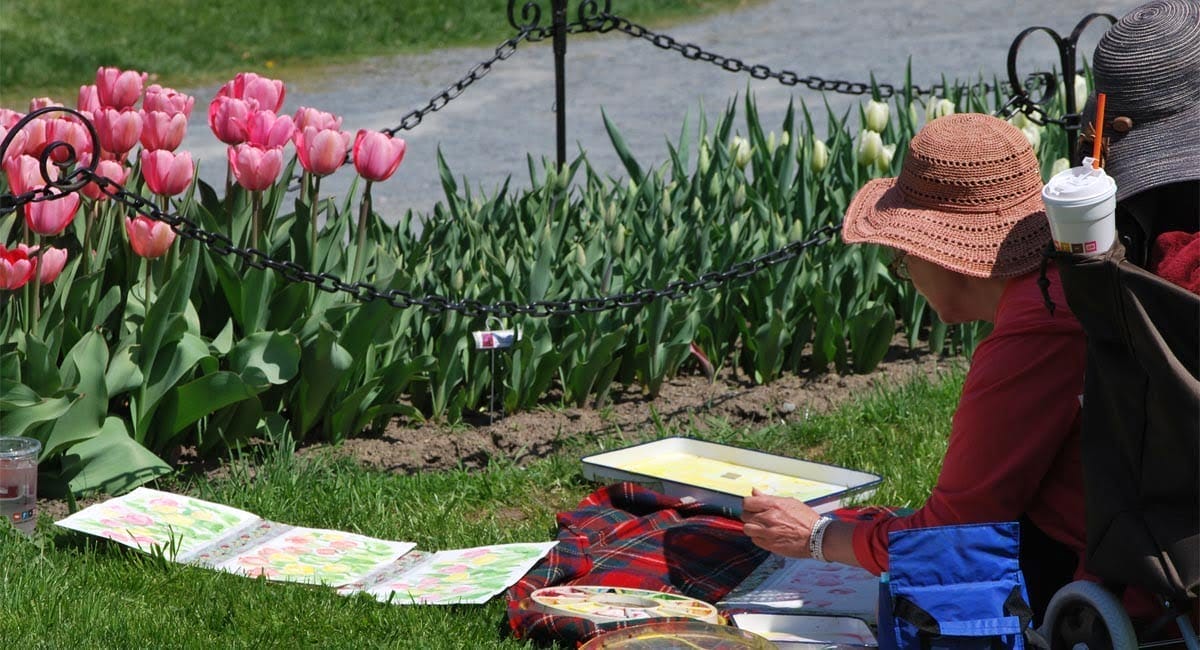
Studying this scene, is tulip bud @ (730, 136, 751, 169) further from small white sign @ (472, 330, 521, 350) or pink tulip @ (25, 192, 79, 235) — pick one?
pink tulip @ (25, 192, 79, 235)

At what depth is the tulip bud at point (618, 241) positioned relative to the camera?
444cm

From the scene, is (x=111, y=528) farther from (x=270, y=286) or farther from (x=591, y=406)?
(x=591, y=406)

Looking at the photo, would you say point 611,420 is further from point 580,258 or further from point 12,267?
point 12,267

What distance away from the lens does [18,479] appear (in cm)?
328

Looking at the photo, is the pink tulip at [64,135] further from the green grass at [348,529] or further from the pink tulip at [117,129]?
the green grass at [348,529]

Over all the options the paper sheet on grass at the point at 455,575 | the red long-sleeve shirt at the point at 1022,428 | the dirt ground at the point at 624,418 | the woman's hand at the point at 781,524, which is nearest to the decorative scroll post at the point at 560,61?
the dirt ground at the point at 624,418

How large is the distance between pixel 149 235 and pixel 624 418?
4.48 feet

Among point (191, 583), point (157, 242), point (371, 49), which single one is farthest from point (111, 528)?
point (371, 49)

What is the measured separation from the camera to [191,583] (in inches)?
120

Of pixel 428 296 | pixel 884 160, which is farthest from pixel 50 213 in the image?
pixel 884 160

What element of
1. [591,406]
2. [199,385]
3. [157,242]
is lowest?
[591,406]

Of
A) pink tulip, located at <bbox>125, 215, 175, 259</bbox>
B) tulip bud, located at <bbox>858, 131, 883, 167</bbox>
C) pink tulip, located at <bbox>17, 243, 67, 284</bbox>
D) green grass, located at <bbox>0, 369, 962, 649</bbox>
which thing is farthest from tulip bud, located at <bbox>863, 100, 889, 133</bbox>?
pink tulip, located at <bbox>17, 243, 67, 284</bbox>

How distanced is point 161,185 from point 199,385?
1.59ft

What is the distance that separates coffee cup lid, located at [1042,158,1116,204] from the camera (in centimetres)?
203
